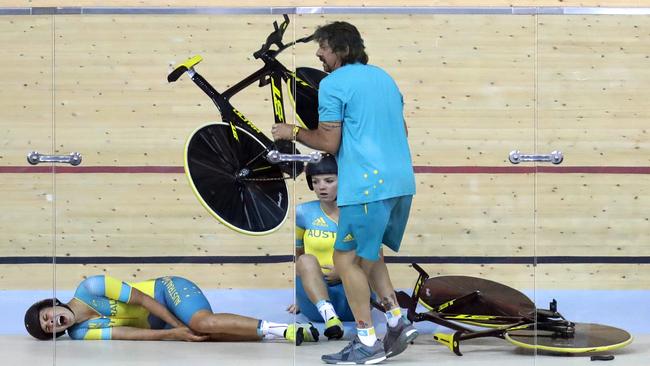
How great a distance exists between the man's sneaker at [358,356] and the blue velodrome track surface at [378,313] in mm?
219

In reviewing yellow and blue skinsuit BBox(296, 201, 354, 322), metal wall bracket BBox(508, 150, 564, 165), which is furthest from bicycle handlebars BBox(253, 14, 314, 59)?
metal wall bracket BBox(508, 150, 564, 165)

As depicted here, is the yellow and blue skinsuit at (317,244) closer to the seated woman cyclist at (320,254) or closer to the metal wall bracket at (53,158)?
the seated woman cyclist at (320,254)

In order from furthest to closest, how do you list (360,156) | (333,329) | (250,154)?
(333,329) < (250,154) < (360,156)

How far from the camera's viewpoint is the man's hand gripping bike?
4.59 m

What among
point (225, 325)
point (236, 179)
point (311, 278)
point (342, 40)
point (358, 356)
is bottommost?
point (358, 356)

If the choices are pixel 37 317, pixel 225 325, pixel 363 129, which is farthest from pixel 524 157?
pixel 37 317

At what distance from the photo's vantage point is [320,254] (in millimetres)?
4824

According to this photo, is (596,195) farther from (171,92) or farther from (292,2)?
(292,2)

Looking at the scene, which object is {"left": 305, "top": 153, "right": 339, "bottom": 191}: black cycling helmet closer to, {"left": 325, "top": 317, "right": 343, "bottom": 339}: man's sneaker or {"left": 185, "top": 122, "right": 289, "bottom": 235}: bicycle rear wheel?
{"left": 185, "top": 122, "right": 289, "bottom": 235}: bicycle rear wheel

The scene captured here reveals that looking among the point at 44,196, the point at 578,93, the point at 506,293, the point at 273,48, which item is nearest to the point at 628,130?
the point at 578,93

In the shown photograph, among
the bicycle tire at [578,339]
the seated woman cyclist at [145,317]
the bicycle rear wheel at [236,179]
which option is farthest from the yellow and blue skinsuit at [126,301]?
the bicycle tire at [578,339]

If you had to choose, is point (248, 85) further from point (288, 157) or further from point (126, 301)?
point (126, 301)

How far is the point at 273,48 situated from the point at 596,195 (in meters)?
1.50

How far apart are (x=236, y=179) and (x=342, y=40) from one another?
2.39 feet
